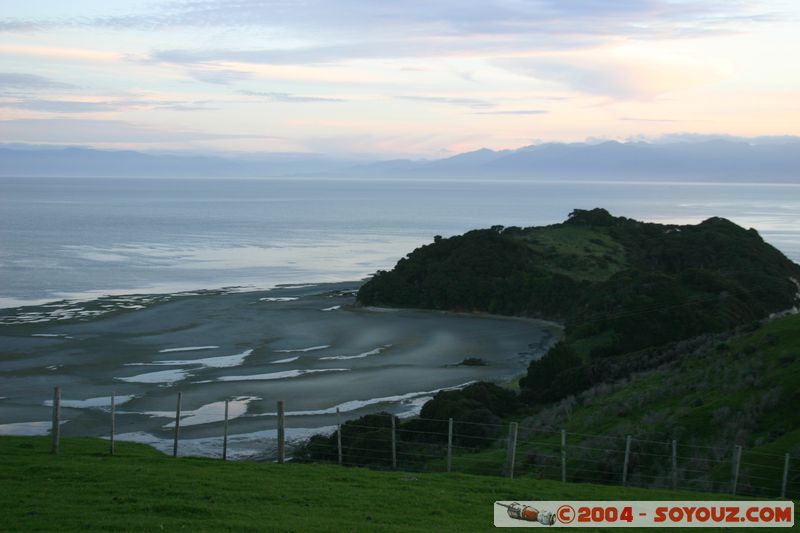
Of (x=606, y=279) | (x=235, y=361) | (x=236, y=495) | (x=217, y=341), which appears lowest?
(x=235, y=361)

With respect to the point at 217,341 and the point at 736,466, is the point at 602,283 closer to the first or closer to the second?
the point at 217,341

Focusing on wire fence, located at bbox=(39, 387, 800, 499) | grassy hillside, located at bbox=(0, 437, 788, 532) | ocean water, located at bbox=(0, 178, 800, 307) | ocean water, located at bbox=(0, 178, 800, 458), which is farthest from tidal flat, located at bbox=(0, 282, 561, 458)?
grassy hillside, located at bbox=(0, 437, 788, 532)

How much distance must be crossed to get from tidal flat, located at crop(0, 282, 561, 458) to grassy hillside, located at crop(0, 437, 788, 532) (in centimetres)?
1068

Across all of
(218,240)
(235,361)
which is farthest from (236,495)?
(218,240)

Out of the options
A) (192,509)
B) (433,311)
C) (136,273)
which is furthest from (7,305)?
(192,509)

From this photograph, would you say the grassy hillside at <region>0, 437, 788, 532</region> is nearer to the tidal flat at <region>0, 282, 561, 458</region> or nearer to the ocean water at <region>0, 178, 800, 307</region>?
the tidal flat at <region>0, 282, 561, 458</region>

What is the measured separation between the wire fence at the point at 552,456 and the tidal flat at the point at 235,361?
171 inches

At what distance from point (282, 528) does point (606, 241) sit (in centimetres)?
6787

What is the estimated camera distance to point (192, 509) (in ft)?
41.2

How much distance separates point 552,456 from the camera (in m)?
21.2

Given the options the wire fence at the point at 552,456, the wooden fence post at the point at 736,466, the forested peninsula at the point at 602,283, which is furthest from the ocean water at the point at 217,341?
the wooden fence post at the point at 736,466

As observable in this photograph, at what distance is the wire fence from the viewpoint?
18.1m

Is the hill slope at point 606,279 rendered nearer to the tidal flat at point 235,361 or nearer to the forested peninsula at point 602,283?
the forested peninsula at point 602,283

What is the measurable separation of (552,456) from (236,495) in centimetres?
970
